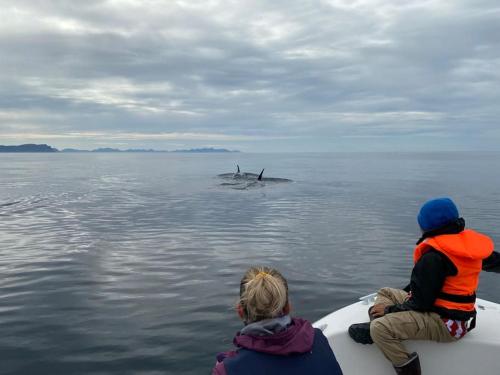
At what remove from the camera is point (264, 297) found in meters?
3.74

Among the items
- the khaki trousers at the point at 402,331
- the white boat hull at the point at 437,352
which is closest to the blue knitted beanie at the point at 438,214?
the khaki trousers at the point at 402,331

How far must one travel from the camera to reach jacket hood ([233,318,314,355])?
12.4ft

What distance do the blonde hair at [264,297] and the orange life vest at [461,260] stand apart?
2902 millimetres

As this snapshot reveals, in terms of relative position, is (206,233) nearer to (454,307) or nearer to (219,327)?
(219,327)

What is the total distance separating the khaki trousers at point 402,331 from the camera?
20.3 ft

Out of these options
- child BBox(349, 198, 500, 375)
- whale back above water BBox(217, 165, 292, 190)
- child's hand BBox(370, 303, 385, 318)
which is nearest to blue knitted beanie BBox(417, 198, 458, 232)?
child BBox(349, 198, 500, 375)

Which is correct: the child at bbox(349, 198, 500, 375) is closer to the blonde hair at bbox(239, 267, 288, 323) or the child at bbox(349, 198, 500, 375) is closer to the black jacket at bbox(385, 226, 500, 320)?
the black jacket at bbox(385, 226, 500, 320)

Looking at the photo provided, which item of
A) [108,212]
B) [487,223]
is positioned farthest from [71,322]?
[487,223]

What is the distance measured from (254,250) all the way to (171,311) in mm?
8161

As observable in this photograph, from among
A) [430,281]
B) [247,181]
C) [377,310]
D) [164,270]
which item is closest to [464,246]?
[430,281]

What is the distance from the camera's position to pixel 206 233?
78.0 feet

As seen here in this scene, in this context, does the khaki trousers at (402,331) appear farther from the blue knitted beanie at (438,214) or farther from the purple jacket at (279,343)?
the purple jacket at (279,343)

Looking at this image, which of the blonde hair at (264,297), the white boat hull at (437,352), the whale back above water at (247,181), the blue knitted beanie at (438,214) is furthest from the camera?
the whale back above water at (247,181)

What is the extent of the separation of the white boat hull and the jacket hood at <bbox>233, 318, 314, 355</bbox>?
301cm
